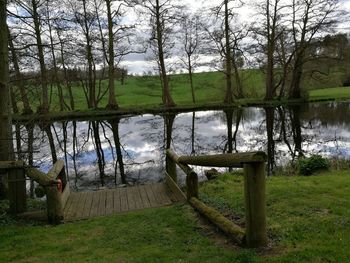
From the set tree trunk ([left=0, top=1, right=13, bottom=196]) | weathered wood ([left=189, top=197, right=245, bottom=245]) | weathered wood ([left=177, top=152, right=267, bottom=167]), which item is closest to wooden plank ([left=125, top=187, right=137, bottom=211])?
weathered wood ([left=189, top=197, right=245, bottom=245])

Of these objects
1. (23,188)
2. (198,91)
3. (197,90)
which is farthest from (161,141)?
(197,90)

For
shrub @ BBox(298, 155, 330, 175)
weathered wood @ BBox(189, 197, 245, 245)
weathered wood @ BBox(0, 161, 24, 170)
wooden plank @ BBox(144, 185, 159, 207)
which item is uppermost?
weathered wood @ BBox(0, 161, 24, 170)

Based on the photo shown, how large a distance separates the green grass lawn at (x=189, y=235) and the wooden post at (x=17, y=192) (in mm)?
537

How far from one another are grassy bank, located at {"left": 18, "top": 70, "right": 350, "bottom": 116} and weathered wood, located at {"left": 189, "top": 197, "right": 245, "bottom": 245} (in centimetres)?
2773

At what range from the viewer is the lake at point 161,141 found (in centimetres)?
1365

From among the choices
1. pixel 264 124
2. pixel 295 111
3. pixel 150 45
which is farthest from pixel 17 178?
pixel 150 45

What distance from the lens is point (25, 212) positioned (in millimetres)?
7488

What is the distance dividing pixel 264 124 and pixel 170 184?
15754mm

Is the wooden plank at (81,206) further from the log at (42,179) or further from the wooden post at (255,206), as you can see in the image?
the wooden post at (255,206)

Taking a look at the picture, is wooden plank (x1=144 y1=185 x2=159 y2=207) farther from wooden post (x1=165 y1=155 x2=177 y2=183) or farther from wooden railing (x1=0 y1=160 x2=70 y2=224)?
wooden railing (x1=0 y1=160 x2=70 y2=224)

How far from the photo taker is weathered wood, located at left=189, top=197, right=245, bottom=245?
4691 mm

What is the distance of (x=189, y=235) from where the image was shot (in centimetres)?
541

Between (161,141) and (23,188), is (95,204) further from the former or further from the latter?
(161,141)

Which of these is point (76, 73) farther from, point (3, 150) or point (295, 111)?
point (3, 150)
